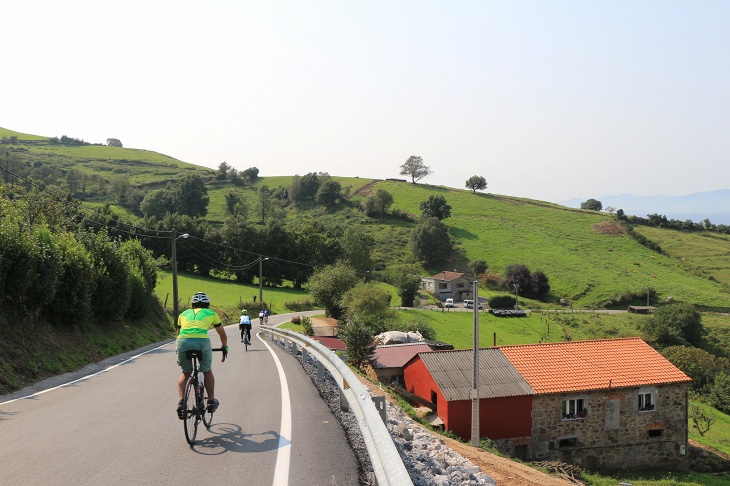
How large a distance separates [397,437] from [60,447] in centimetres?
409

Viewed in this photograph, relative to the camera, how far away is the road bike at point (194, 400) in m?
6.68

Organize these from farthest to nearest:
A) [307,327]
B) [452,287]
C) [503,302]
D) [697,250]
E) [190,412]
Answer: [697,250], [452,287], [503,302], [307,327], [190,412]

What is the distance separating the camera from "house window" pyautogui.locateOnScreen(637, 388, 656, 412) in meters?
31.5

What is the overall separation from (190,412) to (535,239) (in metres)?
113

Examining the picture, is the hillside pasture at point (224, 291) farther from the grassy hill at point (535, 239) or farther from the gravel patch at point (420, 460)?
the gravel patch at point (420, 460)

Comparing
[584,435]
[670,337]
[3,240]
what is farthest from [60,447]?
[670,337]

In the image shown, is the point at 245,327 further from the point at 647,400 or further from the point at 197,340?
the point at 647,400

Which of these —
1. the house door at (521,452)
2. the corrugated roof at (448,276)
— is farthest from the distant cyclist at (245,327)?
the corrugated roof at (448,276)

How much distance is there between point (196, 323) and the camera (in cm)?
708

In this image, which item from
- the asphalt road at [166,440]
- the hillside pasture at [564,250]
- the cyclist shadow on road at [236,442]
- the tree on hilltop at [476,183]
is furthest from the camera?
the tree on hilltop at [476,183]

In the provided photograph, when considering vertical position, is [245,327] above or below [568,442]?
above

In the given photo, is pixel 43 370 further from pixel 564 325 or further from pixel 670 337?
pixel 670 337

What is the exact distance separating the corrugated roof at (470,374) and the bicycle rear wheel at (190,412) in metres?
24.7

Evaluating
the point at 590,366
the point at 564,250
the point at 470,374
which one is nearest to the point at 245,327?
→ the point at 470,374
